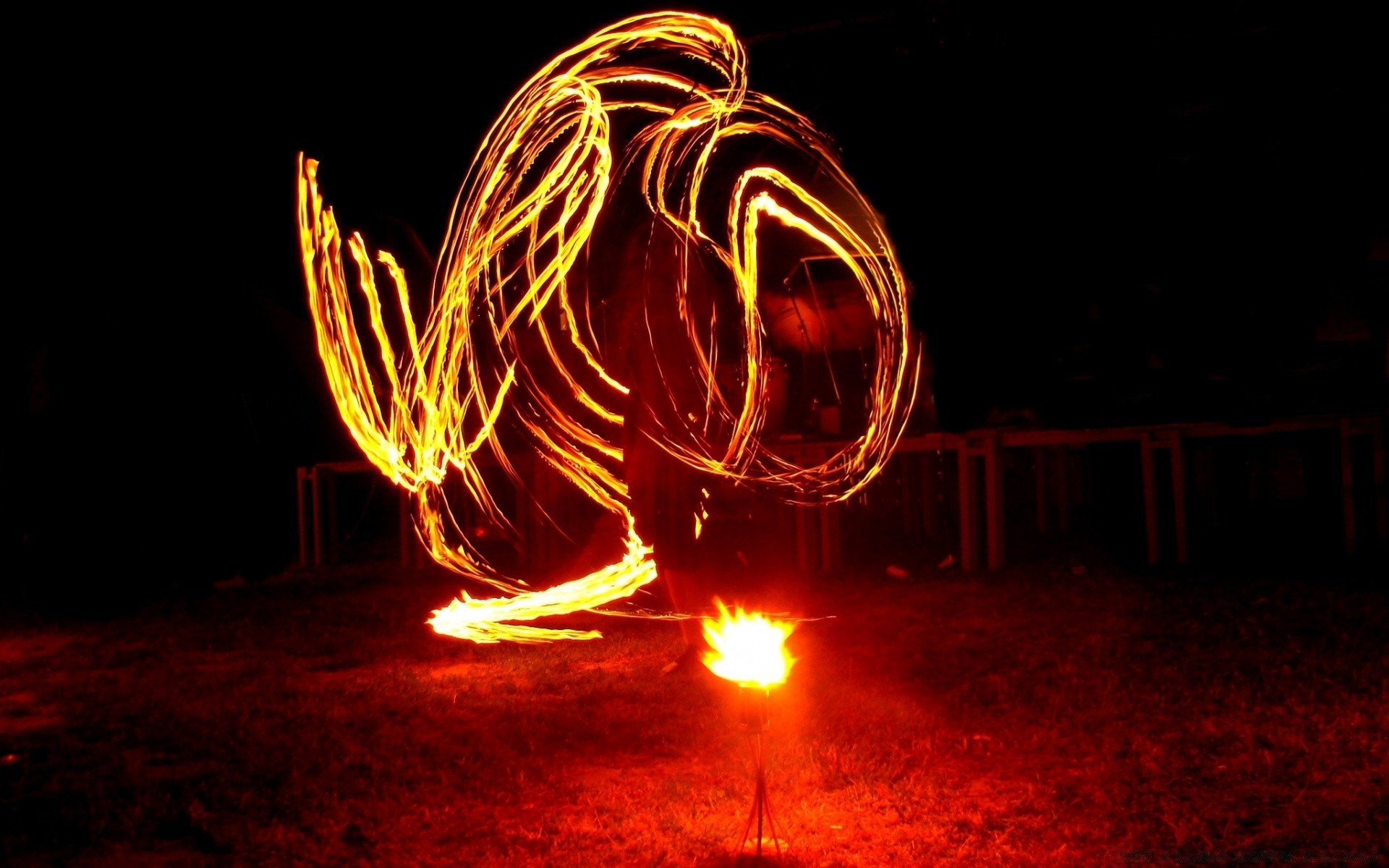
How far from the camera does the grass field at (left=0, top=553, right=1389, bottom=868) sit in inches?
171

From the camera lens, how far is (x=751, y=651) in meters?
4.28

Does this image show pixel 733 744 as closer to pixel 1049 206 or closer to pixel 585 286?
pixel 585 286

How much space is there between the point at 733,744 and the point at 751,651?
1519 mm

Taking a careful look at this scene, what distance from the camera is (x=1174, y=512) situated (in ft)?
36.2

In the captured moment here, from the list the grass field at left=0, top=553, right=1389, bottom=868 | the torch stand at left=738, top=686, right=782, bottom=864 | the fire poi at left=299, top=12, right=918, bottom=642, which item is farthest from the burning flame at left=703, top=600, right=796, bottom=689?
the fire poi at left=299, top=12, right=918, bottom=642

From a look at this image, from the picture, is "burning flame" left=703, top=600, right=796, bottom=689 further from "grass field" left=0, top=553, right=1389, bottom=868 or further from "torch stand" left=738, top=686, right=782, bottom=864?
"grass field" left=0, top=553, right=1389, bottom=868

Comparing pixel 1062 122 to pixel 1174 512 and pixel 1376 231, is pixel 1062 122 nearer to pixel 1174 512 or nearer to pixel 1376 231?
pixel 1376 231

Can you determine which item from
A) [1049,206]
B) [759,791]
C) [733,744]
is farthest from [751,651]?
[1049,206]

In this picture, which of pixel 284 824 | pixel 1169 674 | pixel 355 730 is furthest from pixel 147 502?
pixel 1169 674

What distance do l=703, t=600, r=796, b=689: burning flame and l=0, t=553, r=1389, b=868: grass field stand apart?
635mm

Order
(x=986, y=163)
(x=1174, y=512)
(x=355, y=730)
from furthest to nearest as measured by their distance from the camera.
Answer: (x=986, y=163) < (x=1174, y=512) < (x=355, y=730)

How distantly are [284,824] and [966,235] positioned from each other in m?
13.4

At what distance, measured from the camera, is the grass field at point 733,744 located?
435 centimetres

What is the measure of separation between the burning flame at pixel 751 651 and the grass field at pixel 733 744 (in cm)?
63
